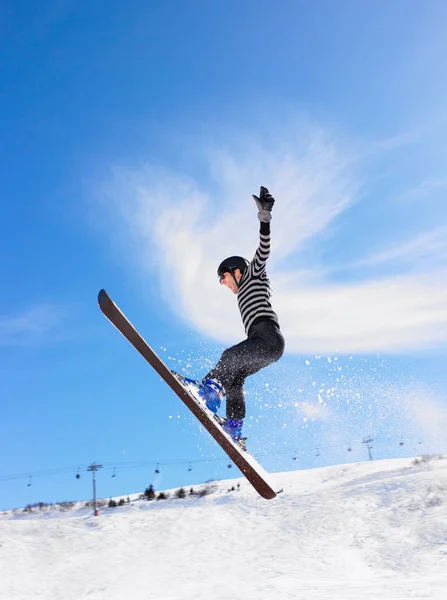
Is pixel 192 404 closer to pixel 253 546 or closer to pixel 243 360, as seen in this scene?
pixel 243 360

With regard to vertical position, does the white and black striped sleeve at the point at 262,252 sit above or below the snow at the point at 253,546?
above

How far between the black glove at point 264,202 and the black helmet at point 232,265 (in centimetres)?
80

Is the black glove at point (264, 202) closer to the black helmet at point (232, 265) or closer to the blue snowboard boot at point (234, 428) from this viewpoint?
the black helmet at point (232, 265)

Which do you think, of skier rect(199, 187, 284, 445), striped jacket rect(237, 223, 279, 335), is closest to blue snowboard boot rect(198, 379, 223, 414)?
skier rect(199, 187, 284, 445)

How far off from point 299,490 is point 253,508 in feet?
12.8

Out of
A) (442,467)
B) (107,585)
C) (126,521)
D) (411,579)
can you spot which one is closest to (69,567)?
(107,585)

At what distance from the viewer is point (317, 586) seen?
63.7ft

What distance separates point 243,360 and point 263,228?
1425mm

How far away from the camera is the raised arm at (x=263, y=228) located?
571cm

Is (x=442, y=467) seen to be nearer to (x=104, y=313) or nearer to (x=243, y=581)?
(x=243, y=581)

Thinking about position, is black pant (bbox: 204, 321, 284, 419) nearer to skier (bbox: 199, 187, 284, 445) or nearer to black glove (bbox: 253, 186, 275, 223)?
skier (bbox: 199, 187, 284, 445)

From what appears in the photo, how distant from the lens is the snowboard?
5.45 meters

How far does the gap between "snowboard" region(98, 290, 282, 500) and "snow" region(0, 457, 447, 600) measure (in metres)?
13.7

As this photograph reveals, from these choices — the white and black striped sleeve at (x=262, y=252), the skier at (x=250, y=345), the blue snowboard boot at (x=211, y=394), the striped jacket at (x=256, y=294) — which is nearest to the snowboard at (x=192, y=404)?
the blue snowboard boot at (x=211, y=394)
